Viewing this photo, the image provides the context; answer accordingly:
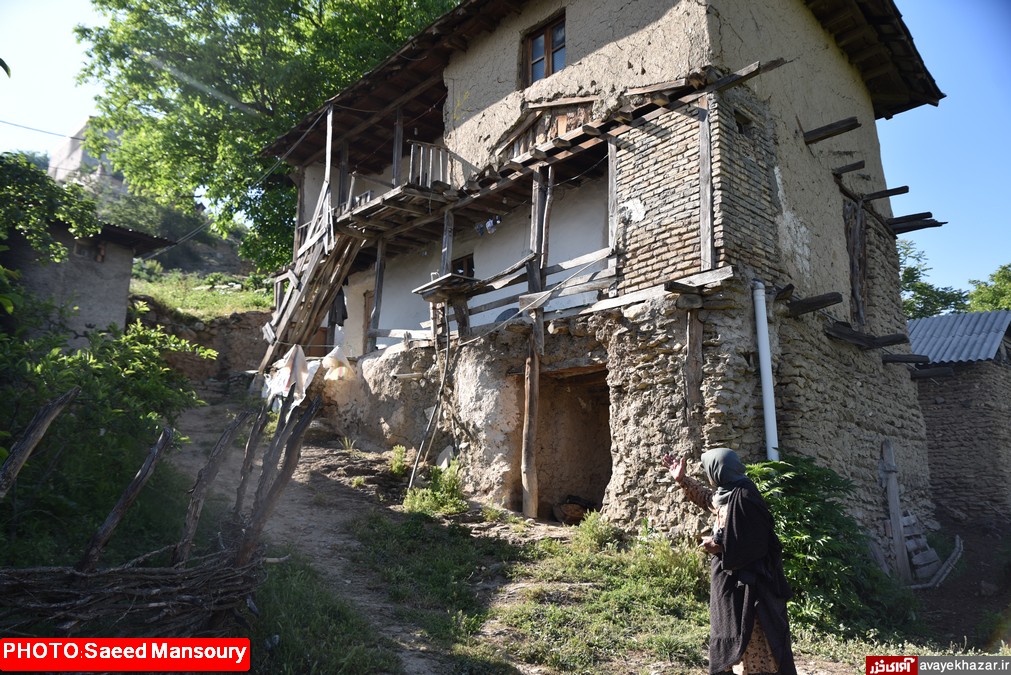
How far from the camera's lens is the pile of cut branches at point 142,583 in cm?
373

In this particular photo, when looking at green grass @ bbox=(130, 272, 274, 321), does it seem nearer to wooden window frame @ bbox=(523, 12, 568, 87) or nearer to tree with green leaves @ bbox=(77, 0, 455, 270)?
tree with green leaves @ bbox=(77, 0, 455, 270)

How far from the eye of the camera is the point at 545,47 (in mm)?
10703

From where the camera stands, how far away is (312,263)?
13133mm

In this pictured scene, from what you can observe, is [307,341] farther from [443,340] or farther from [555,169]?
[555,169]

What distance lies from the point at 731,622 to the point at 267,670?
2985mm

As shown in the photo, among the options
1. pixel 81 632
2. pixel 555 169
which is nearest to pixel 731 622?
pixel 81 632

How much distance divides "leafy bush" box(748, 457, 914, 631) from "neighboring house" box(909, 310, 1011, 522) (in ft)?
21.4

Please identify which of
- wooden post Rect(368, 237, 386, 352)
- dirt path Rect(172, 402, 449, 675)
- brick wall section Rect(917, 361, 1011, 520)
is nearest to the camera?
dirt path Rect(172, 402, 449, 675)

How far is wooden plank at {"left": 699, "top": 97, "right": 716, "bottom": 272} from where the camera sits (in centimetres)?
777

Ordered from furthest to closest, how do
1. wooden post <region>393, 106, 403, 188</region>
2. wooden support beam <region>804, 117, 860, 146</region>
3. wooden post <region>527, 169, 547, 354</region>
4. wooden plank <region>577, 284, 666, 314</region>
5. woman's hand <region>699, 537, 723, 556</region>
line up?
wooden post <region>393, 106, 403, 188</region> < wooden post <region>527, 169, 547, 354</region> < wooden support beam <region>804, 117, 860, 146</region> < wooden plank <region>577, 284, 666, 314</region> < woman's hand <region>699, 537, 723, 556</region>

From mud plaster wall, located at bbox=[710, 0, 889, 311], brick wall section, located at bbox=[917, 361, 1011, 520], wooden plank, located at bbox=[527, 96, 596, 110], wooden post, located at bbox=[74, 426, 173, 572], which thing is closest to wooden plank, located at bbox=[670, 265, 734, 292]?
mud plaster wall, located at bbox=[710, 0, 889, 311]

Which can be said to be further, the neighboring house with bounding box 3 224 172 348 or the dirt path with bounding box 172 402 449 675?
the neighboring house with bounding box 3 224 172 348

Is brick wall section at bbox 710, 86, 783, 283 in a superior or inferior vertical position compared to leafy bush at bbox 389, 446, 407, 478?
superior

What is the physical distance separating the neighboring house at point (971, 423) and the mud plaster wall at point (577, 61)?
765 centimetres
